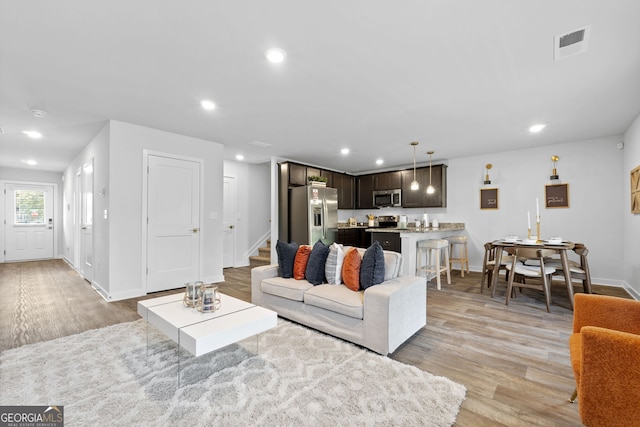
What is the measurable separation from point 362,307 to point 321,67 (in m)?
2.13

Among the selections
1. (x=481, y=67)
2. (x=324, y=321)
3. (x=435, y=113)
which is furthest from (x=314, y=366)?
(x=435, y=113)

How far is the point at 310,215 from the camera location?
19.2 ft

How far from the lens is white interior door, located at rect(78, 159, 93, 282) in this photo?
489cm

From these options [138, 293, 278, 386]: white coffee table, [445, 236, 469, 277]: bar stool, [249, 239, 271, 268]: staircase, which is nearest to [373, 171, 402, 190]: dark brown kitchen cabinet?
[445, 236, 469, 277]: bar stool

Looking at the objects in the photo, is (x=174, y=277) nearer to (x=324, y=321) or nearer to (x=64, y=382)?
(x=64, y=382)

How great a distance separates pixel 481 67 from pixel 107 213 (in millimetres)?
4753

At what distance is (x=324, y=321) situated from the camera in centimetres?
269

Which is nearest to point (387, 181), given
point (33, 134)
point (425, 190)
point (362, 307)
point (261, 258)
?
point (425, 190)

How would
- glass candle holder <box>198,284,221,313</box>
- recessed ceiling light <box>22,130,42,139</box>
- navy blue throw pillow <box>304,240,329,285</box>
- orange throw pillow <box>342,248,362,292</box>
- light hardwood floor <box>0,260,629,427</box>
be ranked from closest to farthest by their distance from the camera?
light hardwood floor <box>0,260,629,427</box> → glass candle holder <box>198,284,221,313</box> → orange throw pillow <box>342,248,362,292</box> → navy blue throw pillow <box>304,240,329,285</box> → recessed ceiling light <box>22,130,42,139</box>

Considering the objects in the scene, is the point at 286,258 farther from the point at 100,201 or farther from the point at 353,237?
the point at 353,237

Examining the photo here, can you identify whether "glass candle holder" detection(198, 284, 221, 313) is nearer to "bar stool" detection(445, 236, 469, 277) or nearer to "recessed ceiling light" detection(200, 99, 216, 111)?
"recessed ceiling light" detection(200, 99, 216, 111)

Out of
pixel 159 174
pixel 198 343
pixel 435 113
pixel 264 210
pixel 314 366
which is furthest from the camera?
pixel 264 210

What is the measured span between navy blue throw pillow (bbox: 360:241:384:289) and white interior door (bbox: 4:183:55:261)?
373 inches

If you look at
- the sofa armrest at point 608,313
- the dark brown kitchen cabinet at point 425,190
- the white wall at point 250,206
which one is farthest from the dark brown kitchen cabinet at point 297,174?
the sofa armrest at point 608,313
